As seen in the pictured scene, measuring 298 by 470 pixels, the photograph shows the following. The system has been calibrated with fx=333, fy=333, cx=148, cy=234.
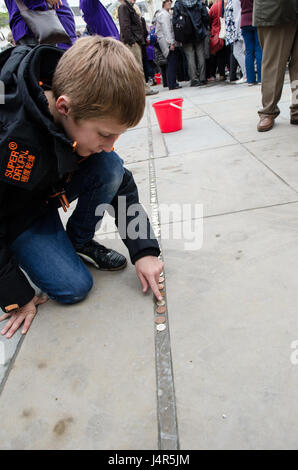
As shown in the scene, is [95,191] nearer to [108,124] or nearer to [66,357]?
[108,124]

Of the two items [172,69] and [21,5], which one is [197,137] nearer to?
[21,5]

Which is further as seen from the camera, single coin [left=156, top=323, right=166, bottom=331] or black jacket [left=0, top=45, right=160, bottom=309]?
single coin [left=156, top=323, right=166, bottom=331]

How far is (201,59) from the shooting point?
22.1 feet

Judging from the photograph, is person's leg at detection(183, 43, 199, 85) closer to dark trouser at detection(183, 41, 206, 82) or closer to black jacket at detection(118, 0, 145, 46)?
dark trouser at detection(183, 41, 206, 82)

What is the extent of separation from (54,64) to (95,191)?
1.64 feet

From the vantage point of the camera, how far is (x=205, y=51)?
6492 millimetres

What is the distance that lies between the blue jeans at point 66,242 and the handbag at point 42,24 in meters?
1.23

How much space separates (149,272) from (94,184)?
44 cm

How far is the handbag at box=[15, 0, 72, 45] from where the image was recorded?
81.4 inches

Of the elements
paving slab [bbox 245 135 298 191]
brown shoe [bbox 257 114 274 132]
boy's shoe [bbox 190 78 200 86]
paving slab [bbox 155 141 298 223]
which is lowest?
paving slab [bbox 155 141 298 223]

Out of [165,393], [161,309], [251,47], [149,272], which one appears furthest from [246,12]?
[165,393]

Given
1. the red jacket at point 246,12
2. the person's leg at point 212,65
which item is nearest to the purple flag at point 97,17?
the red jacket at point 246,12

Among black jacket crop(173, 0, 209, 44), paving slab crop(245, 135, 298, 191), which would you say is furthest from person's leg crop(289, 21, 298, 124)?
black jacket crop(173, 0, 209, 44)

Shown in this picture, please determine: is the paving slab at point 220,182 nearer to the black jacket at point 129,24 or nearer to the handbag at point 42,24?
the handbag at point 42,24
